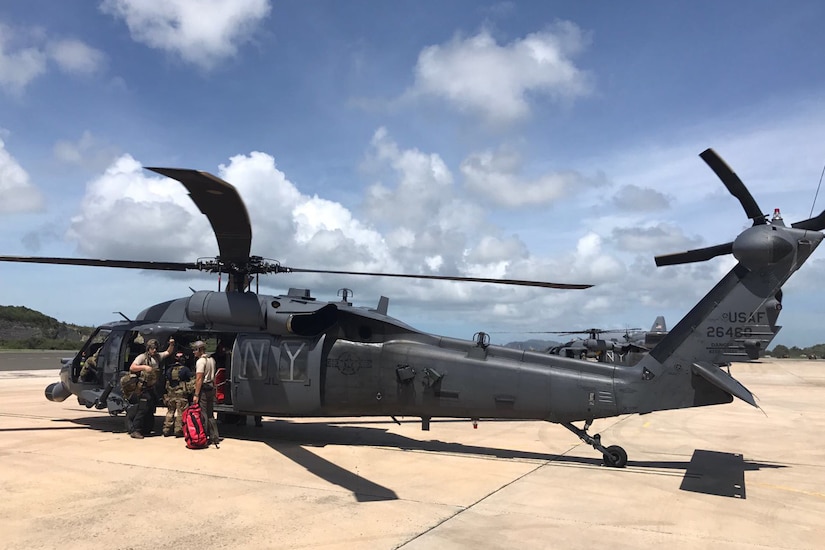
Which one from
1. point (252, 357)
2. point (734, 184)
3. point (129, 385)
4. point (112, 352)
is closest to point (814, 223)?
point (734, 184)

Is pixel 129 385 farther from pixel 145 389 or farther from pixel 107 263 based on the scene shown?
pixel 107 263

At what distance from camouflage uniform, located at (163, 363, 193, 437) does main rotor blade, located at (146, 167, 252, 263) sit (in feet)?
8.47

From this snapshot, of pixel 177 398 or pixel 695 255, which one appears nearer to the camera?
pixel 695 255

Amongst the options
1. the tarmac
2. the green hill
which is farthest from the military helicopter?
the green hill

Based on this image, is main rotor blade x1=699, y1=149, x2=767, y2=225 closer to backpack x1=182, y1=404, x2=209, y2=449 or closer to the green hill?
backpack x1=182, y1=404, x2=209, y2=449

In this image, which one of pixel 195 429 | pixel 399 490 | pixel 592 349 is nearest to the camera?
pixel 399 490

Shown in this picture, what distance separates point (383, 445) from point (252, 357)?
3203 millimetres

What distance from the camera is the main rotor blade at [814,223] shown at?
343 inches

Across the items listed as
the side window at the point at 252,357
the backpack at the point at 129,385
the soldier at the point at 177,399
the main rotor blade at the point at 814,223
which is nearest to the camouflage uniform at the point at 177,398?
the soldier at the point at 177,399

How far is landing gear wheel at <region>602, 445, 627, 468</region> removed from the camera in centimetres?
927

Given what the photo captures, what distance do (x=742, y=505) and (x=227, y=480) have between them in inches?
278

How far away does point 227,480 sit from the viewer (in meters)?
7.84

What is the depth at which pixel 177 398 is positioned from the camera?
36.5ft

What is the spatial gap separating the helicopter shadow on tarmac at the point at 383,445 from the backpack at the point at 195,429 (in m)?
1.26
